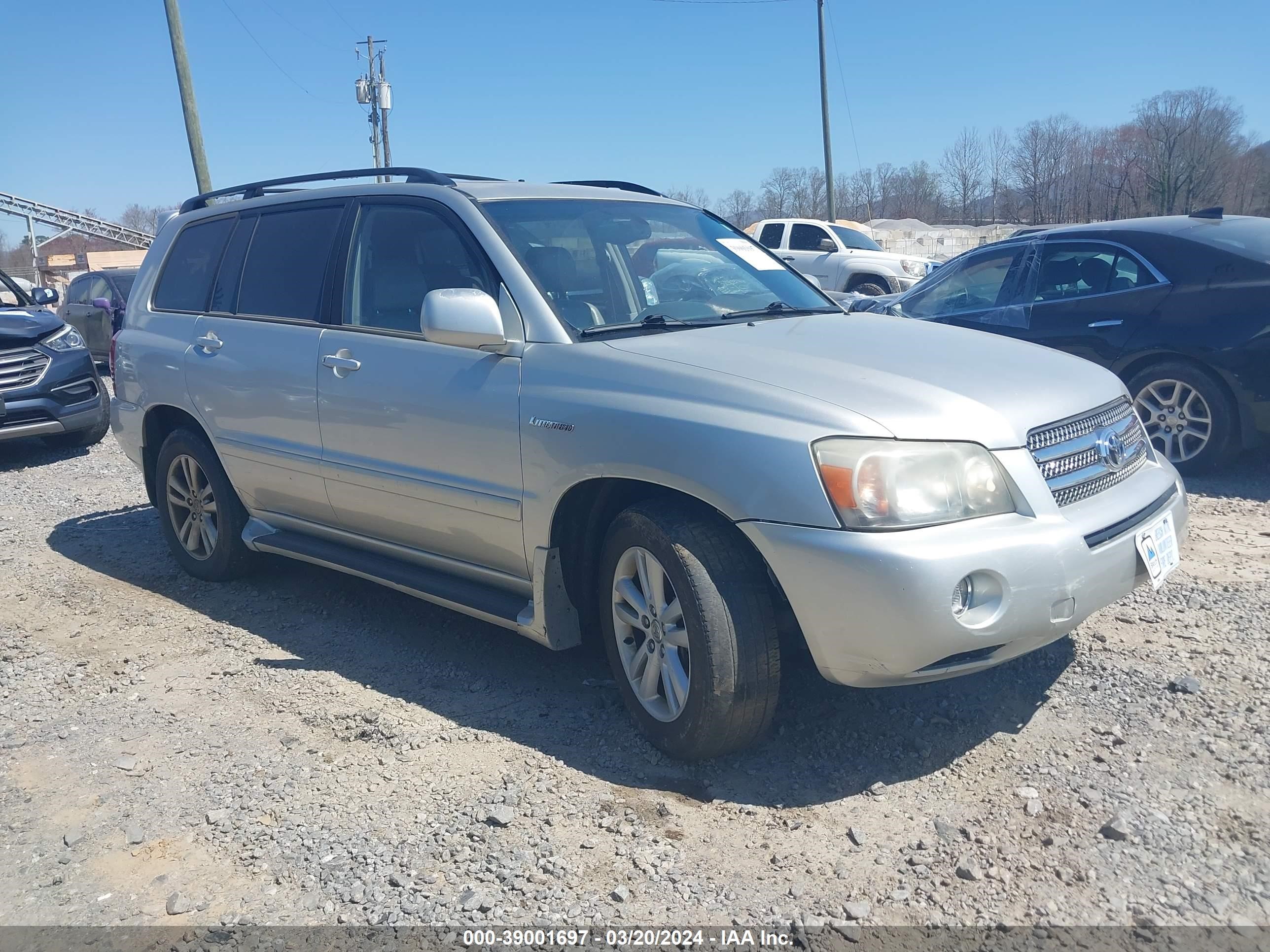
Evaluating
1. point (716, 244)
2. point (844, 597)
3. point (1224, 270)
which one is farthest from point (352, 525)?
point (1224, 270)

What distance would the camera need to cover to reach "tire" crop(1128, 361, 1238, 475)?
6.15 meters

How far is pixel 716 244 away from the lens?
4586 mm

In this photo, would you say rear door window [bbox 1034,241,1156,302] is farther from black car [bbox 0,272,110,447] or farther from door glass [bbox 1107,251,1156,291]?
black car [bbox 0,272,110,447]

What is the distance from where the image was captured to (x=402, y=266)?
4.24m

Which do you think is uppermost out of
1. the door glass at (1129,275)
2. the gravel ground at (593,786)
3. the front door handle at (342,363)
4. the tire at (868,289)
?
the tire at (868,289)

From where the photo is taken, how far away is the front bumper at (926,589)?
9.11ft

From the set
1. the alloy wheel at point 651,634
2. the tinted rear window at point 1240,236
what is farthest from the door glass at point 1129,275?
the alloy wheel at point 651,634

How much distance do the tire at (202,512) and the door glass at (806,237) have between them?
14.9 m

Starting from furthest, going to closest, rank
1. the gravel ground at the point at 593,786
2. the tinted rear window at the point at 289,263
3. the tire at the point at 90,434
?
the tire at the point at 90,434 < the tinted rear window at the point at 289,263 < the gravel ground at the point at 593,786

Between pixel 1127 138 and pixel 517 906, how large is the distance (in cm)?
5253

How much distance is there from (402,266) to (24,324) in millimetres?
6585

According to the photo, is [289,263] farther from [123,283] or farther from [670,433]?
[123,283]

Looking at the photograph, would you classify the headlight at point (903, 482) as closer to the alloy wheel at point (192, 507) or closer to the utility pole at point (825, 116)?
the alloy wheel at point (192, 507)

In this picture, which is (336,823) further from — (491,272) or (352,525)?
(491,272)
